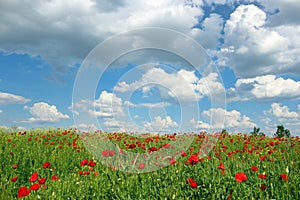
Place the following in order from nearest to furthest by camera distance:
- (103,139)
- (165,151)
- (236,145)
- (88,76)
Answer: (88,76), (165,151), (236,145), (103,139)

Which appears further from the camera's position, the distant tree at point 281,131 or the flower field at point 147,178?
the distant tree at point 281,131

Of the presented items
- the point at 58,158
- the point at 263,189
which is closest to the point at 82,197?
the point at 263,189

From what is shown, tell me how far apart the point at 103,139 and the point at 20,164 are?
3.82 m

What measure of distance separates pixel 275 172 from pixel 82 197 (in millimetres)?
3243

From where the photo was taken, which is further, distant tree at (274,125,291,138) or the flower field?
distant tree at (274,125,291,138)

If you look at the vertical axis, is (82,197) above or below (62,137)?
below

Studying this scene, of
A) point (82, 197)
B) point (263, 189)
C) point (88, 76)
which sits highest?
point (88, 76)

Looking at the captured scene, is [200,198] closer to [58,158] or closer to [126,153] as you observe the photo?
[126,153]

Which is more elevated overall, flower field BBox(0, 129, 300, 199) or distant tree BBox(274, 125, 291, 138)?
distant tree BBox(274, 125, 291, 138)

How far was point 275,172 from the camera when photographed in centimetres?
546

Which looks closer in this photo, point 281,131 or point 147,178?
point 147,178

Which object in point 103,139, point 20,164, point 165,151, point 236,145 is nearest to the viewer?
point 20,164

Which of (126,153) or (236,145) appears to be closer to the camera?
(126,153)

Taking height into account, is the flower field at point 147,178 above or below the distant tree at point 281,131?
below
